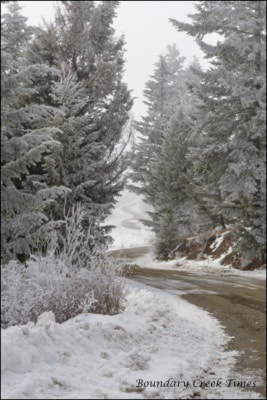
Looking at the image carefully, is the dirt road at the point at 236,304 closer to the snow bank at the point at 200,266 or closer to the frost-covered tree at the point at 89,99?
the snow bank at the point at 200,266

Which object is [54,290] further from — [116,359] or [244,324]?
[244,324]

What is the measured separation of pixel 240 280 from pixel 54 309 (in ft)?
33.7

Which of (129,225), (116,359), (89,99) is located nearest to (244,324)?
(116,359)

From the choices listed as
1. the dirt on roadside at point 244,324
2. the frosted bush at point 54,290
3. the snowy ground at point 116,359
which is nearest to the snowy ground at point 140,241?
the dirt on roadside at point 244,324

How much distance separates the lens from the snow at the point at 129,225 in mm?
47050

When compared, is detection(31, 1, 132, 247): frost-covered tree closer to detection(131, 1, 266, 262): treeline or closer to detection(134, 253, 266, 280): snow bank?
detection(131, 1, 266, 262): treeline

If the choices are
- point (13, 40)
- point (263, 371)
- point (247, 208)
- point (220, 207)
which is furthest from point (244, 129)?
point (263, 371)

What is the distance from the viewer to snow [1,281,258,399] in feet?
19.8

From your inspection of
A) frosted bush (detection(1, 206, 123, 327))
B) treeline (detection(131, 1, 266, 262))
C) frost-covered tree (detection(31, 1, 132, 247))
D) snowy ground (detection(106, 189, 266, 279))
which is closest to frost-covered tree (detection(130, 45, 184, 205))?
treeline (detection(131, 1, 266, 262))

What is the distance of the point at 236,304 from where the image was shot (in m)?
12.8

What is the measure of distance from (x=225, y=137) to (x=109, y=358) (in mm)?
11516

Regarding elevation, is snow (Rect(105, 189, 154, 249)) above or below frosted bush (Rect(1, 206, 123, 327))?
above

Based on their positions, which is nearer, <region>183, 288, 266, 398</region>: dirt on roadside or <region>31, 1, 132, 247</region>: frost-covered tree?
<region>183, 288, 266, 398</region>: dirt on roadside

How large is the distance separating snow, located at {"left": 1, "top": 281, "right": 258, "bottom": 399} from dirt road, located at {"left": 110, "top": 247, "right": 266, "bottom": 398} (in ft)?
1.14
